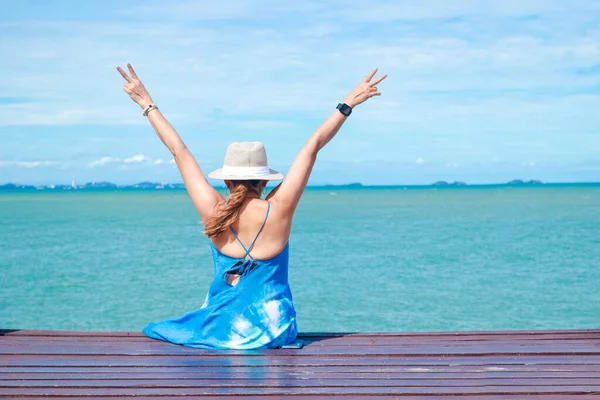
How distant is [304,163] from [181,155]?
762 millimetres

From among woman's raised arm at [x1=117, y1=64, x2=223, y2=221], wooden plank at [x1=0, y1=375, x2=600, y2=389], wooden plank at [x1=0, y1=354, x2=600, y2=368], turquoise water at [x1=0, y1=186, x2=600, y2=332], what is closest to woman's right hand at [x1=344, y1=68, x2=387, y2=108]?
woman's raised arm at [x1=117, y1=64, x2=223, y2=221]

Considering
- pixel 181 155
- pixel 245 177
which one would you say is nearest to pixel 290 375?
pixel 245 177

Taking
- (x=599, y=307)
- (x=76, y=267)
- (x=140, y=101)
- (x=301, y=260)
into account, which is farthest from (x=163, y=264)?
(x=140, y=101)

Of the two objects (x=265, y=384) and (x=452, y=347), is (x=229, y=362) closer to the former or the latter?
(x=265, y=384)

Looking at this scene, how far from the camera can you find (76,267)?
25.1 m

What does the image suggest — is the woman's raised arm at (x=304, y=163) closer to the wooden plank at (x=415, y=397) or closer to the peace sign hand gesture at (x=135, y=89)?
the peace sign hand gesture at (x=135, y=89)

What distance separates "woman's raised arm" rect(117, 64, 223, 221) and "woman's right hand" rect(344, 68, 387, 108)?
993 millimetres

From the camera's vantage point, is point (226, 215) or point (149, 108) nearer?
point (226, 215)

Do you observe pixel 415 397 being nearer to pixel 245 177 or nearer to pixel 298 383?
pixel 298 383

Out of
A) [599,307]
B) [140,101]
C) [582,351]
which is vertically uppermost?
[140,101]

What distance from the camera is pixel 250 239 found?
460cm

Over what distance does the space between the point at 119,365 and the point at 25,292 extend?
687 inches

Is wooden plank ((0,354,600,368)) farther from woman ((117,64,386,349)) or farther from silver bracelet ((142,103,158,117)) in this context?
silver bracelet ((142,103,158,117))

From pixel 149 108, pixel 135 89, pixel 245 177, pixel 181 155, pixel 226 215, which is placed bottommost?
pixel 226 215
